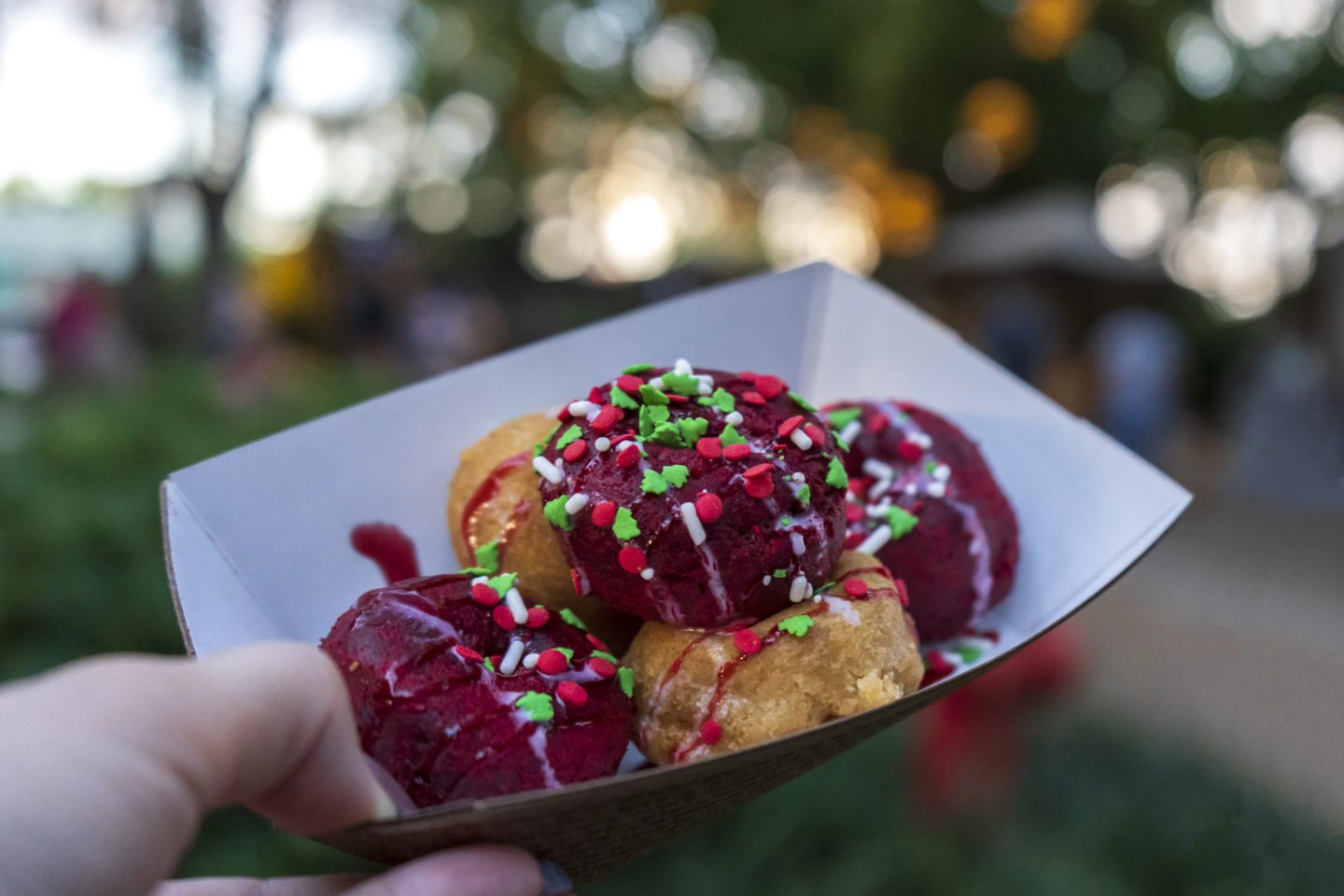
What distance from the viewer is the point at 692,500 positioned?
125 cm

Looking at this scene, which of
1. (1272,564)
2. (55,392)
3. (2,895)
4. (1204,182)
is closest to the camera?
(2,895)

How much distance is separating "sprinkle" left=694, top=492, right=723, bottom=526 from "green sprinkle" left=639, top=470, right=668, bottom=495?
0.17 feet

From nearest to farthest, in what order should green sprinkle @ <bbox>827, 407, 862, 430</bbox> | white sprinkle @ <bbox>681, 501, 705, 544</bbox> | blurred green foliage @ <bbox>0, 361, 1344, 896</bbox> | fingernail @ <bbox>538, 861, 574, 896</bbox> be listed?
fingernail @ <bbox>538, 861, 574, 896</bbox> → white sprinkle @ <bbox>681, 501, 705, 544</bbox> → green sprinkle @ <bbox>827, 407, 862, 430</bbox> → blurred green foliage @ <bbox>0, 361, 1344, 896</bbox>

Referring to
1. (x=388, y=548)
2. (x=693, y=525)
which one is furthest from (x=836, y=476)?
(x=388, y=548)

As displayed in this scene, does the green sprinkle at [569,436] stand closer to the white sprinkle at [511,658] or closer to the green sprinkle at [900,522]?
the white sprinkle at [511,658]

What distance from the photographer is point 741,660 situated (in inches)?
50.2

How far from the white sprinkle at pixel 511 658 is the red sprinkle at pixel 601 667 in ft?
0.32

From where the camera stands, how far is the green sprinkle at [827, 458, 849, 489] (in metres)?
1.33

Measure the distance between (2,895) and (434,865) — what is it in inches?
15.2

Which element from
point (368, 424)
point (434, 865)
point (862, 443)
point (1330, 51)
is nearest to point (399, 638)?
point (434, 865)

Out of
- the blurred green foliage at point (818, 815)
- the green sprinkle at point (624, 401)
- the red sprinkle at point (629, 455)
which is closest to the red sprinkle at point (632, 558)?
the red sprinkle at point (629, 455)

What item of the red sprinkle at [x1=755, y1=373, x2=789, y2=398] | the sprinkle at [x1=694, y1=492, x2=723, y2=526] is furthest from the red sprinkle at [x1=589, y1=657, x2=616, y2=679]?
the red sprinkle at [x1=755, y1=373, x2=789, y2=398]

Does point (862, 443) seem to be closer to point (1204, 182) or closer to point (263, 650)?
point (263, 650)

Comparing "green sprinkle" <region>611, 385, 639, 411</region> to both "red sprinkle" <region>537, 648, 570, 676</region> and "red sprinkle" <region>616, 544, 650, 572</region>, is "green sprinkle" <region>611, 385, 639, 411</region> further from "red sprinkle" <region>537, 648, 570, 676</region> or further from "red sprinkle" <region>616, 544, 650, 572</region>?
"red sprinkle" <region>537, 648, 570, 676</region>
